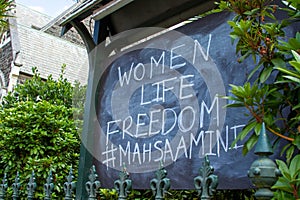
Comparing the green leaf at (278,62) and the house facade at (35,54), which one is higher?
the house facade at (35,54)

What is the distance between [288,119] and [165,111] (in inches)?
41.6

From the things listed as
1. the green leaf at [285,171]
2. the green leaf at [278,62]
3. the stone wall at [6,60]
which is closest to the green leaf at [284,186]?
the green leaf at [285,171]

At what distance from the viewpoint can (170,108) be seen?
9.30ft

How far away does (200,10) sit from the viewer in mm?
3229

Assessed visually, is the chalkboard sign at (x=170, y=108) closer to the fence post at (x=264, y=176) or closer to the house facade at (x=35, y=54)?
the fence post at (x=264, y=176)

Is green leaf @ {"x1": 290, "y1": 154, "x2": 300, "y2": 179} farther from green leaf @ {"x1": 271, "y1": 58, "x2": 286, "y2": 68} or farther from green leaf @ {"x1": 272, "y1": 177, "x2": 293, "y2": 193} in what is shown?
green leaf @ {"x1": 271, "y1": 58, "x2": 286, "y2": 68}

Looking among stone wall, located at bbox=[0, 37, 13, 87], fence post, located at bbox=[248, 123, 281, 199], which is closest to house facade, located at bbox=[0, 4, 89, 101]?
stone wall, located at bbox=[0, 37, 13, 87]

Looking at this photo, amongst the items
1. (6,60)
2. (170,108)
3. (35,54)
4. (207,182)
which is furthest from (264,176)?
(35,54)

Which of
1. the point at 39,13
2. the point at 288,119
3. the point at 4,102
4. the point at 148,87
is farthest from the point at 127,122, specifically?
the point at 39,13

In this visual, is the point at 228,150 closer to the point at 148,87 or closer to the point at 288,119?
the point at 288,119

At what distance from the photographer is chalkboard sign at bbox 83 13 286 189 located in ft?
8.00

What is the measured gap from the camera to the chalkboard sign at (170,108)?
8.00 feet

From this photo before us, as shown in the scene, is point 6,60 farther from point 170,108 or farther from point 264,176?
point 264,176

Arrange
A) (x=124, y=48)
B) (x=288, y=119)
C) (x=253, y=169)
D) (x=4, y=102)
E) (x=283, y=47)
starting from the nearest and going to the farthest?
1. (x=253, y=169)
2. (x=283, y=47)
3. (x=288, y=119)
4. (x=124, y=48)
5. (x=4, y=102)
